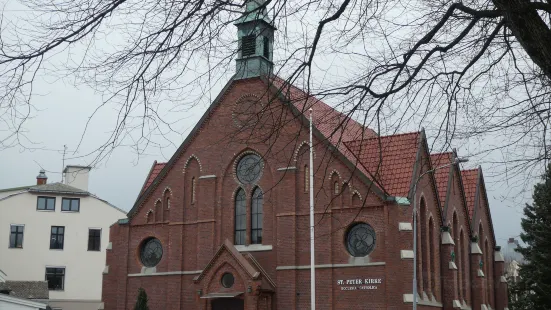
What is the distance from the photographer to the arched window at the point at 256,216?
1442 inches

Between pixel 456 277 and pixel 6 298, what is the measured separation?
25.2 meters

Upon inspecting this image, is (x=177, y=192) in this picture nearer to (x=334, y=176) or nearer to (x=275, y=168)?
(x=275, y=168)

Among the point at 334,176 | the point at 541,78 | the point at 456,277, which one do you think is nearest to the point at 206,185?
the point at 334,176

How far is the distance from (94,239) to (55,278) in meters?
4.68

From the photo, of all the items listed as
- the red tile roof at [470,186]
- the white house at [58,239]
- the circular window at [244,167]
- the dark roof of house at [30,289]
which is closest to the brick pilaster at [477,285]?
the red tile roof at [470,186]

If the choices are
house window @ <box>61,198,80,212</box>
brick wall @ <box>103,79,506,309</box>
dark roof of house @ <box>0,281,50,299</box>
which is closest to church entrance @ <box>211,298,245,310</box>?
brick wall @ <box>103,79,506,309</box>

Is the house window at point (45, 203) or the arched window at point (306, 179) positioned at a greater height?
the house window at point (45, 203)

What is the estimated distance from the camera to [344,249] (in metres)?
33.8

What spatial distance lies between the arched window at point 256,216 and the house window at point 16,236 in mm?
32041

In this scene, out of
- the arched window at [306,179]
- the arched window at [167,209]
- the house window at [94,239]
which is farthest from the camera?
the house window at [94,239]

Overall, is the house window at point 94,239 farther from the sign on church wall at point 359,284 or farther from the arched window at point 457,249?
the sign on church wall at point 359,284

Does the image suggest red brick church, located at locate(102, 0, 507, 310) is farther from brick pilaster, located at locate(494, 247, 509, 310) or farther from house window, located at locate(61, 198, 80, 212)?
house window, located at locate(61, 198, 80, 212)

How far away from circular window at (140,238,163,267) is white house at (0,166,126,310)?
22400 millimetres

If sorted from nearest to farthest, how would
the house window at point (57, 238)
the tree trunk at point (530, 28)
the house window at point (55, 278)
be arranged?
the tree trunk at point (530, 28), the house window at point (55, 278), the house window at point (57, 238)
